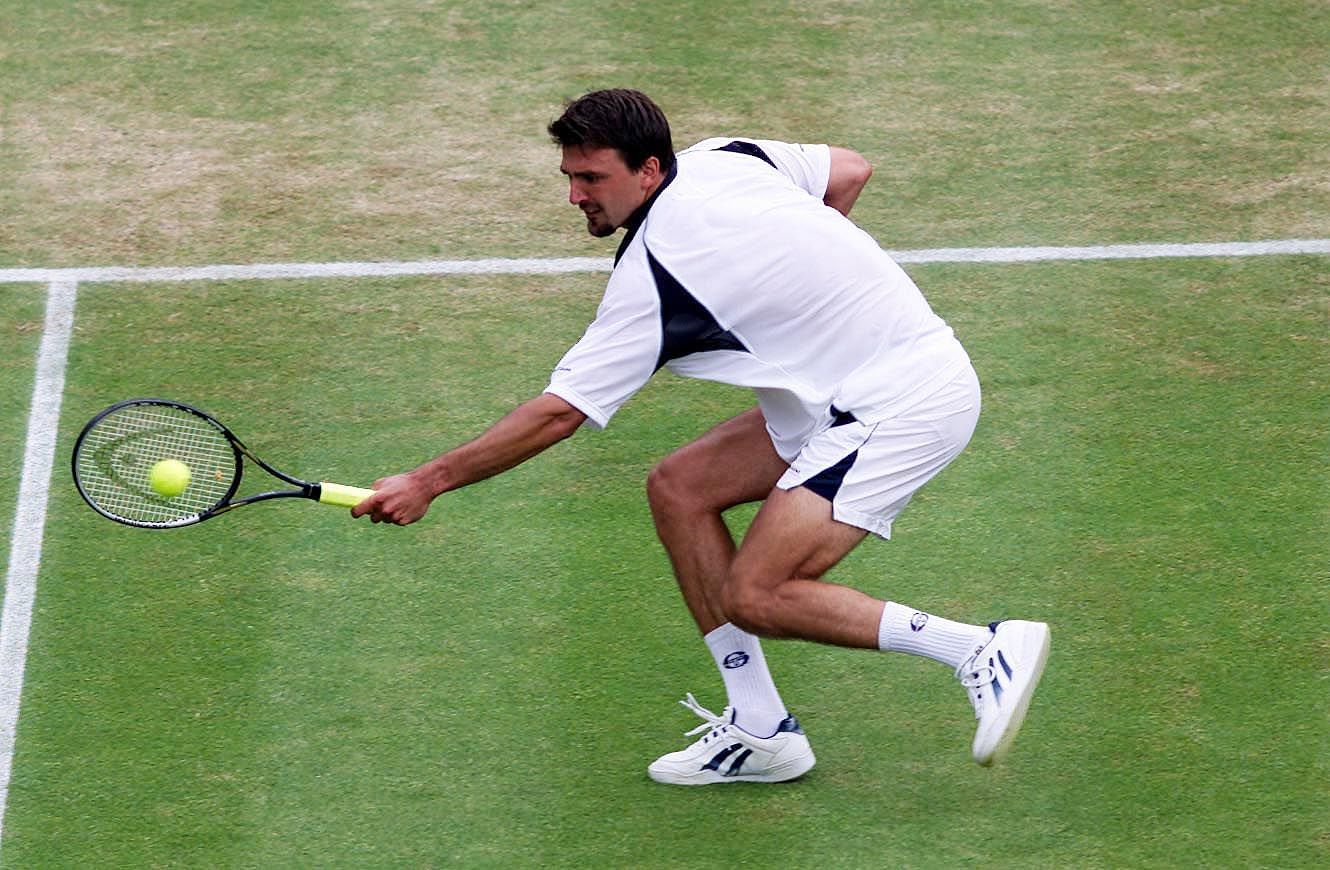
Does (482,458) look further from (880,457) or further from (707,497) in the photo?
(880,457)

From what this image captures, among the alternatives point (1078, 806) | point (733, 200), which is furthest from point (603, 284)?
point (1078, 806)

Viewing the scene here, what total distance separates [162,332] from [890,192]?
3337 millimetres

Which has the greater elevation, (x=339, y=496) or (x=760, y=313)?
(x=760, y=313)

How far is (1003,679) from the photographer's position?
5.29 m

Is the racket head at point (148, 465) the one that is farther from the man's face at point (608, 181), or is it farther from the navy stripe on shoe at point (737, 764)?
the navy stripe on shoe at point (737, 764)

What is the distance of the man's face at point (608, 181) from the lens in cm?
528

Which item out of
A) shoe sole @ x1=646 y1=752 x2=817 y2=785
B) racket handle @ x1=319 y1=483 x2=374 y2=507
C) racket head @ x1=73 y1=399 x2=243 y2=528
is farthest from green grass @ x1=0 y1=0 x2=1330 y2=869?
racket handle @ x1=319 y1=483 x2=374 y2=507

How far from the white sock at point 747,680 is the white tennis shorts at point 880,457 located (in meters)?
0.52

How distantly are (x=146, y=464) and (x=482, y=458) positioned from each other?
1.31m

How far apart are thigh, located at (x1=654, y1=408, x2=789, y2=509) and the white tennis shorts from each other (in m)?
0.33

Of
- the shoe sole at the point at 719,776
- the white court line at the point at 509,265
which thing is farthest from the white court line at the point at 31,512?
the shoe sole at the point at 719,776

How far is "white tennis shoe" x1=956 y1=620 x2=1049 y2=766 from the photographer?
525cm

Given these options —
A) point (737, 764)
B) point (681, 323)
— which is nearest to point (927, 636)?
point (737, 764)

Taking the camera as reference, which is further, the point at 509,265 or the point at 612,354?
the point at 509,265
